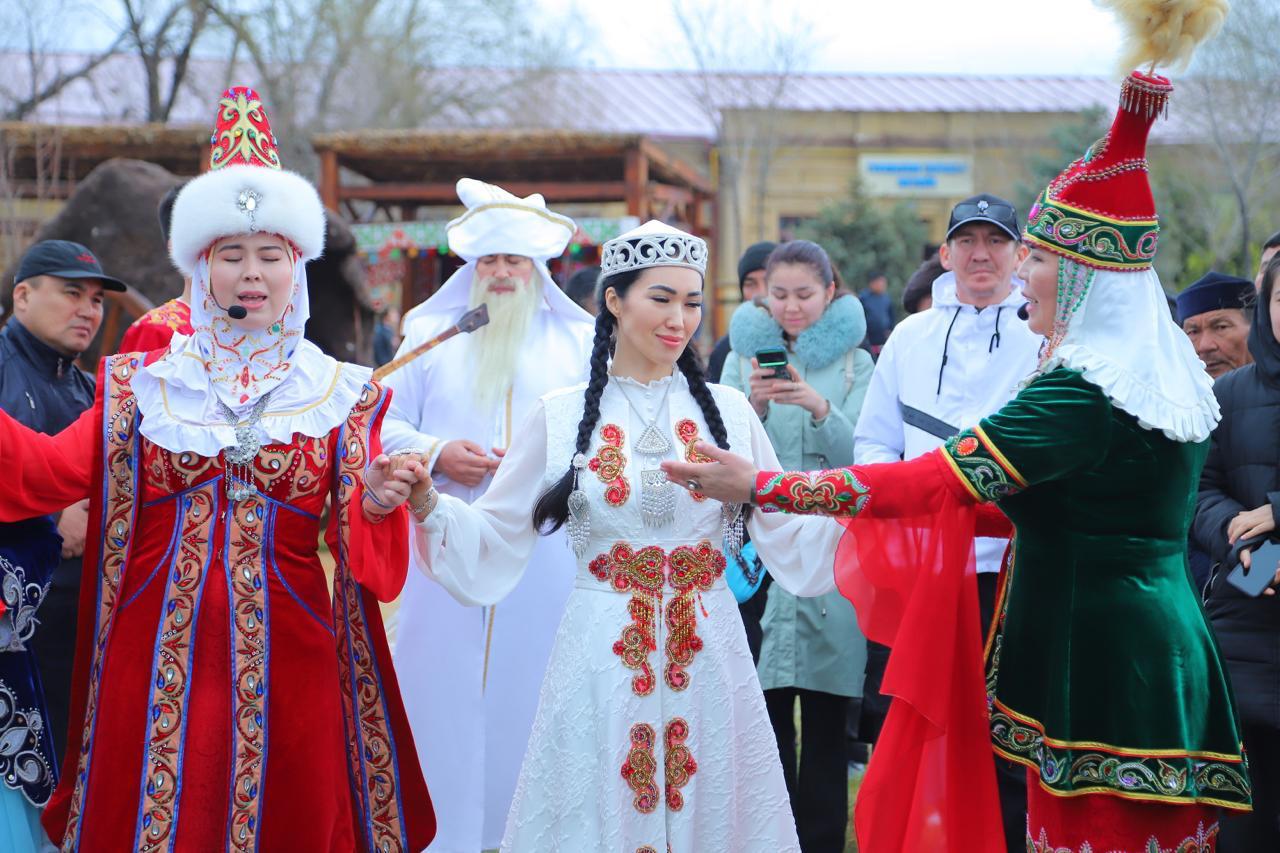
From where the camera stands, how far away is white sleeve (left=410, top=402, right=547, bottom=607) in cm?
324

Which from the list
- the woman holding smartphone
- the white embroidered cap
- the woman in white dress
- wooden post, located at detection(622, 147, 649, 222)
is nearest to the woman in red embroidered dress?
the woman in white dress

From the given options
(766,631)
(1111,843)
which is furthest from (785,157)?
(1111,843)

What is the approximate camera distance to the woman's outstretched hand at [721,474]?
3.00m

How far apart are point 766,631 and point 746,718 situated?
1.24 m

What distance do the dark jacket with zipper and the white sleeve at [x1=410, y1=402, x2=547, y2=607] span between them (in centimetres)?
194

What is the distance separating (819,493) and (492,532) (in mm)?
889

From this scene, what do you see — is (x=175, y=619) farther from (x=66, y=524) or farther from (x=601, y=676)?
(x=601, y=676)

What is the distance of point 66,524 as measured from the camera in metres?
3.79

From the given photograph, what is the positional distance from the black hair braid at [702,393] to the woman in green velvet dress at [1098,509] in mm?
358

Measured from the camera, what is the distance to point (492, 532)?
3.32 metres

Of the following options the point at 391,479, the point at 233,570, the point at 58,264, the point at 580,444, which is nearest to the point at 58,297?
the point at 58,264

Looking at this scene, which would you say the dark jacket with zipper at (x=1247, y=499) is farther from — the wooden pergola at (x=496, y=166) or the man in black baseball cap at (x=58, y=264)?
the wooden pergola at (x=496, y=166)

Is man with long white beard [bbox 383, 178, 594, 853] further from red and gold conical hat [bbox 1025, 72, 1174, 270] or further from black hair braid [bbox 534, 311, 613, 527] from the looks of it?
red and gold conical hat [bbox 1025, 72, 1174, 270]

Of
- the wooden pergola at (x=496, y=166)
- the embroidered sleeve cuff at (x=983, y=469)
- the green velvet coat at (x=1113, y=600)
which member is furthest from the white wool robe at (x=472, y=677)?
the wooden pergola at (x=496, y=166)
